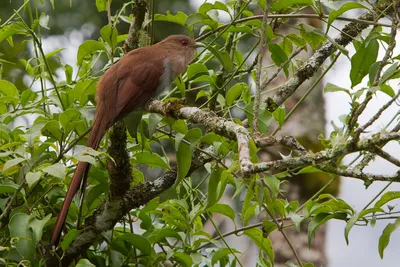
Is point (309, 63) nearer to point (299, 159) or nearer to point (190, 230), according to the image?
point (190, 230)

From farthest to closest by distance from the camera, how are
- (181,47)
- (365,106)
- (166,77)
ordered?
1. (181,47)
2. (166,77)
3. (365,106)

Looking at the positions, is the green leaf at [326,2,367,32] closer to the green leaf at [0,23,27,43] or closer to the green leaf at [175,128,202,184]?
the green leaf at [175,128,202,184]

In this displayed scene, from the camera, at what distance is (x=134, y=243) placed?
1.40m

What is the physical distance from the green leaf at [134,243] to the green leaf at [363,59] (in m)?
0.52

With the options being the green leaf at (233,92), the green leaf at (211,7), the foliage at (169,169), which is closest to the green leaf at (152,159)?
the foliage at (169,169)

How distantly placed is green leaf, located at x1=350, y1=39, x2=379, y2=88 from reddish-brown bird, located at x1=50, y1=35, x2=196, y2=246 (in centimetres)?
49

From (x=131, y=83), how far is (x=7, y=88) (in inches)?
11.5

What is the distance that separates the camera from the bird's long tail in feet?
4.36

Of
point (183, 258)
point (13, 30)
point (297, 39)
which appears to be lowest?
point (183, 258)

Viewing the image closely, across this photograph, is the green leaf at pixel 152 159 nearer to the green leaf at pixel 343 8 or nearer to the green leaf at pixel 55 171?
the green leaf at pixel 55 171

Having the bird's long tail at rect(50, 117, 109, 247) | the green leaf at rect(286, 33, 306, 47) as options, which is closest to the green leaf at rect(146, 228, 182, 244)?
the bird's long tail at rect(50, 117, 109, 247)

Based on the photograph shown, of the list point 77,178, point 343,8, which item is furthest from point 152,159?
point 343,8

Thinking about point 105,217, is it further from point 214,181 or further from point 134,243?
point 214,181

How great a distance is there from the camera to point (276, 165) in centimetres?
94
